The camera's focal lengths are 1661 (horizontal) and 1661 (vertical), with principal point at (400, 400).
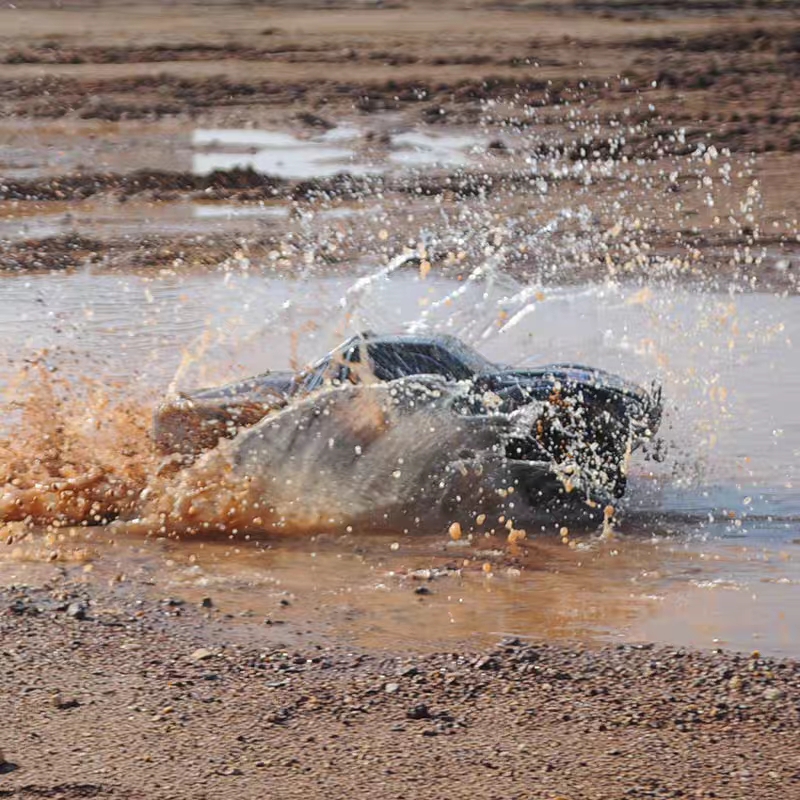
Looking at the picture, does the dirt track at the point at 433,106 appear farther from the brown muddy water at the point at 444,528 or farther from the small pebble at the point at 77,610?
the small pebble at the point at 77,610

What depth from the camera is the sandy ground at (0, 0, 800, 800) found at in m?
4.11

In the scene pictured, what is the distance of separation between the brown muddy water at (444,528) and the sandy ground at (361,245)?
0.36 meters

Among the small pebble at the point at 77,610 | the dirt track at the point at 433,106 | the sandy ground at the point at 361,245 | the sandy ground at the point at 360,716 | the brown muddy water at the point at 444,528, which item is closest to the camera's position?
the sandy ground at the point at 360,716

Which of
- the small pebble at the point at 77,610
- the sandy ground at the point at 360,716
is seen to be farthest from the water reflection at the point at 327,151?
the sandy ground at the point at 360,716

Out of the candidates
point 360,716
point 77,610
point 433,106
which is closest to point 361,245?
point 433,106

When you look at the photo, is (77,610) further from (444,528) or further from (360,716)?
(444,528)

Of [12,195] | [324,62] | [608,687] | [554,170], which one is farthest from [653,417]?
[324,62]

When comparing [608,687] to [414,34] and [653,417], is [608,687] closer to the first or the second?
[653,417]

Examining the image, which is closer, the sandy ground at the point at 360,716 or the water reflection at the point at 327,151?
the sandy ground at the point at 360,716

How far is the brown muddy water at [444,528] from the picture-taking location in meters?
5.63

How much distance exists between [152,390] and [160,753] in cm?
425

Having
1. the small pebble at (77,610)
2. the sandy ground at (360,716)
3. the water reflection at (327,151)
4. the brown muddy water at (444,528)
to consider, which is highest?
the water reflection at (327,151)

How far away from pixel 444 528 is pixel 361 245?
5.93 metres

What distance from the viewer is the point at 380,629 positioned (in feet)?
17.5
